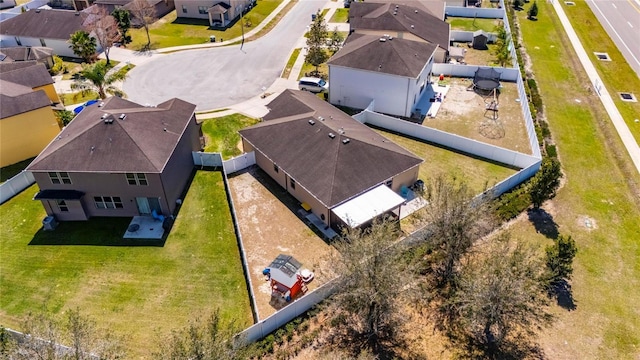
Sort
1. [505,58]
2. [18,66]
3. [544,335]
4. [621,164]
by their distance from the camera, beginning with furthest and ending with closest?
[505,58], [18,66], [621,164], [544,335]

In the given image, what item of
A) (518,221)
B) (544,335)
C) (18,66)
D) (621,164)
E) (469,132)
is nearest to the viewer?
(544,335)

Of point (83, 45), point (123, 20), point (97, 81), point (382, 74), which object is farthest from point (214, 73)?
point (382, 74)

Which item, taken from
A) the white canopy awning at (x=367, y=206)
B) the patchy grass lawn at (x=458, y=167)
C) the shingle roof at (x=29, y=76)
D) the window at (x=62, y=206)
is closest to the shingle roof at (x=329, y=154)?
the white canopy awning at (x=367, y=206)

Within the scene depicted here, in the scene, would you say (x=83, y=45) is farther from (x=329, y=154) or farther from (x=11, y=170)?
(x=329, y=154)

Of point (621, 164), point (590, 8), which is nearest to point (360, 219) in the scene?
point (621, 164)

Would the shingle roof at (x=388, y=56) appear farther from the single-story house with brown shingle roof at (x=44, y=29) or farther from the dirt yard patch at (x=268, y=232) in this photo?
the single-story house with brown shingle roof at (x=44, y=29)

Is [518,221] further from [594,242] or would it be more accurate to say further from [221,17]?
[221,17]
